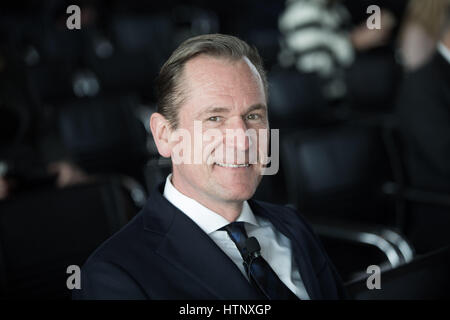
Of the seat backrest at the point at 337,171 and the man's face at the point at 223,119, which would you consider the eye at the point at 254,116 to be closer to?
the man's face at the point at 223,119

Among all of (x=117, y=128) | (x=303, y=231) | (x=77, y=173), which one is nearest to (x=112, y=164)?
(x=117, y=128)

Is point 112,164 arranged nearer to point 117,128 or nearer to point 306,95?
point 117,128

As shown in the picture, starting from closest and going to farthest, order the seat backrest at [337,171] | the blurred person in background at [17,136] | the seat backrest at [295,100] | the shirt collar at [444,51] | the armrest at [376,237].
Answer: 1. the blurred person in background at [17,136]
2. the armrest at [376,237]
3. the shirt collar at [444,51]
4. the seat backrest at [337,171]
5. the seat backrest at [295,100]

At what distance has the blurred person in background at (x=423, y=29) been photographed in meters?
1.87

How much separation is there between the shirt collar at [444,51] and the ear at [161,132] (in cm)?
130

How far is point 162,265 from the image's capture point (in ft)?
2.55

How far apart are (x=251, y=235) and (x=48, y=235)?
561 mm

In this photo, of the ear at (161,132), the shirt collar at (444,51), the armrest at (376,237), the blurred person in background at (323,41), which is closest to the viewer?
the ear at (161,132)

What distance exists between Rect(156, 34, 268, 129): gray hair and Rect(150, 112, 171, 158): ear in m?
0.01

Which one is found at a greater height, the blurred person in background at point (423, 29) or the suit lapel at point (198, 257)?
the blurred person in background at point (423, 29)

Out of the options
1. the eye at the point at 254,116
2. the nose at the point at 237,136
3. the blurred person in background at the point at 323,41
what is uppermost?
the blurred person in background at the point at 323,41

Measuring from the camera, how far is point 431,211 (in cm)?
196

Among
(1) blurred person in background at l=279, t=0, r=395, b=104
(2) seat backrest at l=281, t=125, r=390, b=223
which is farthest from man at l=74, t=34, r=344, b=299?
(1) blurred person in background at l=279, t=0, r=395, b=104

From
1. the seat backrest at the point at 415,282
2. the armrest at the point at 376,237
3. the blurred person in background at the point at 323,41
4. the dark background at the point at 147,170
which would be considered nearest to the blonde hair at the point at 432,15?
the dark background at the point at 147,170
